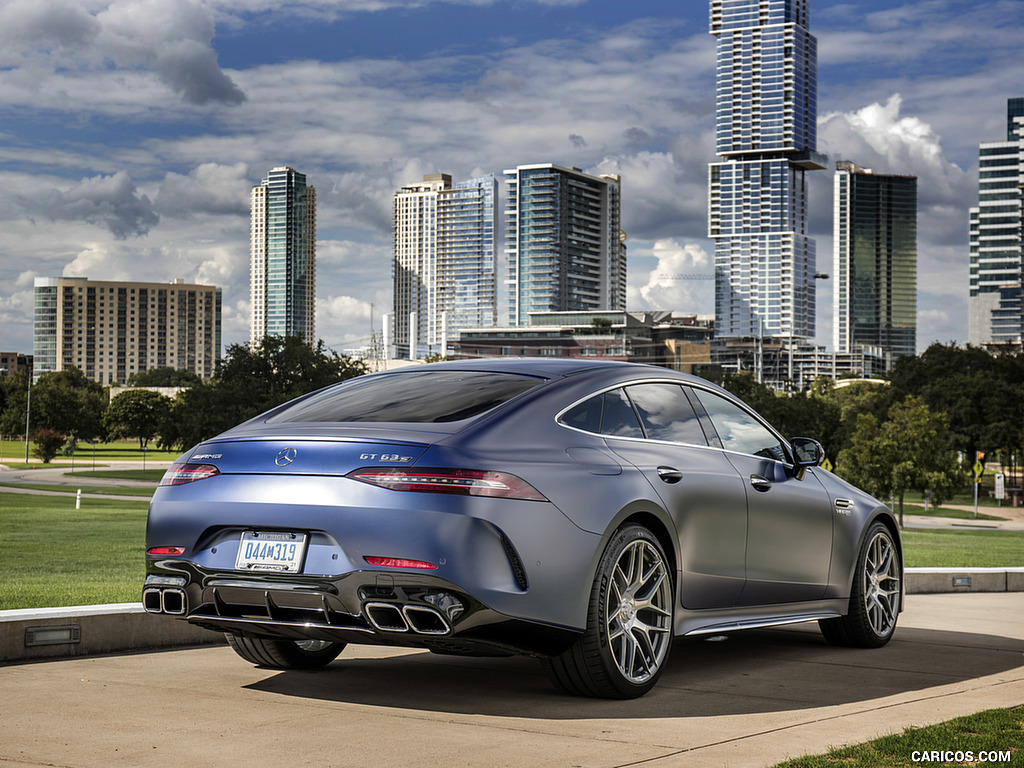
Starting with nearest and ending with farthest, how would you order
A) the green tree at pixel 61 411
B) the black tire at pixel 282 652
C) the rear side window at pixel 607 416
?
1. the rear side window at pixel 607 416
2. the black tire at pixel 282 652
3. the green tree at pixel 61 411

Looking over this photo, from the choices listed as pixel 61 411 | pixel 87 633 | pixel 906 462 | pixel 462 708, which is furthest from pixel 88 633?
pixel 61 411

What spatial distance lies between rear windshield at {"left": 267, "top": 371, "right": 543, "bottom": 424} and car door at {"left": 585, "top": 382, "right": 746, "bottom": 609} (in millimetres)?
578

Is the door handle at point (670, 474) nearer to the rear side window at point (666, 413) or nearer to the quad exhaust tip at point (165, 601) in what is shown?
the rear side window at point (666, 413)

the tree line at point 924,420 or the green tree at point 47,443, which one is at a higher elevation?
the tree line at point 924,420

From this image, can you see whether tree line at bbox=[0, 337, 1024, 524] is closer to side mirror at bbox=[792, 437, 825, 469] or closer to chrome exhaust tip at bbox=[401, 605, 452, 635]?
side mirror at bbox=[792, 437, 825, 469]

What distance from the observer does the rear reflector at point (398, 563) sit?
15.6ft

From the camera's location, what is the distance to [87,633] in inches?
273

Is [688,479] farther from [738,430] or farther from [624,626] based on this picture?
[738,430]

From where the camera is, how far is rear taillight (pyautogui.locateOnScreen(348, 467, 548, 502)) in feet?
16.0

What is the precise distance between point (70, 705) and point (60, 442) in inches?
3589

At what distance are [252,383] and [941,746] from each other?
56937 mm

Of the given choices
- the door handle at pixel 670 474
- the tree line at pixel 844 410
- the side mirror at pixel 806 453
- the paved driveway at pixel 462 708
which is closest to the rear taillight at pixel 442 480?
the paved driveway at pixel 462 708

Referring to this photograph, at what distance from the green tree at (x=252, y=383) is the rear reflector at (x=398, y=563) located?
173ft

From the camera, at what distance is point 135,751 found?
14.6 feet
